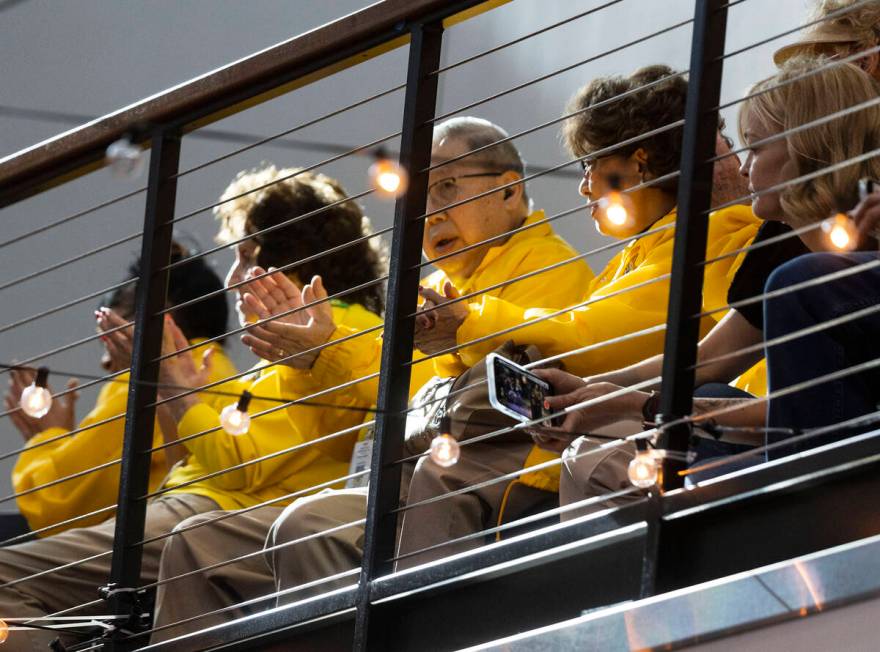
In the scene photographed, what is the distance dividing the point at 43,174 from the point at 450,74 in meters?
2.26

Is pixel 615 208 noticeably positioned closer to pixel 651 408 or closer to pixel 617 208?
pixel 617 208

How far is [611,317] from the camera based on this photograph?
6.28 feet

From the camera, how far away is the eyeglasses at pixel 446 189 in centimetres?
231

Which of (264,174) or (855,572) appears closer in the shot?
(855,572)

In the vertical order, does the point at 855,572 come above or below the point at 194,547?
below

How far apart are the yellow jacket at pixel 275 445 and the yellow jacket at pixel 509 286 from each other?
0.09 meters

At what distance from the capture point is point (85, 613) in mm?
2518

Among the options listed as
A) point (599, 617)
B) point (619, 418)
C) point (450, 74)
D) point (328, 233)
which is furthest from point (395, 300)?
point (450, 74)

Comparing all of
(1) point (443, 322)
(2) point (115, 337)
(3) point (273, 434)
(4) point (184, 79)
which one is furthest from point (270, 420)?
(4) point (184, 79)

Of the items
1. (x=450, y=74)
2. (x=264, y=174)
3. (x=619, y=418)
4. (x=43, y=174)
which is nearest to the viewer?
(x=619, y=418)

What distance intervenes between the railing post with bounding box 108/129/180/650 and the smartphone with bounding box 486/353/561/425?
1.91ft

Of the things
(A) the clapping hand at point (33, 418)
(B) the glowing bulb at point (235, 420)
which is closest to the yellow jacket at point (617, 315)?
(B) the glowing bulb at point (235, 420)

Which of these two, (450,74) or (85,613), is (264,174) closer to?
(85,613)

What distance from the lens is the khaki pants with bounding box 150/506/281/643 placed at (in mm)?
2156
